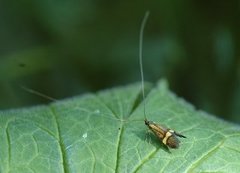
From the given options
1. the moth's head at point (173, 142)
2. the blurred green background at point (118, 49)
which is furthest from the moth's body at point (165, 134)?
the blurred green background at point (118, 49)

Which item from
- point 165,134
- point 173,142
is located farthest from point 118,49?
point 173,142

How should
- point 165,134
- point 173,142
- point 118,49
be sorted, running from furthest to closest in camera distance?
point 118,49, point 165,134, point 173,142

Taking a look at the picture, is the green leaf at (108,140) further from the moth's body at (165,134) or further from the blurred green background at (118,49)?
the blurred green background at (118,49)

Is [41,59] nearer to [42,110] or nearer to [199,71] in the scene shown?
[199,71]

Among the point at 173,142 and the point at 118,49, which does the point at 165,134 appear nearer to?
the point at 173,142

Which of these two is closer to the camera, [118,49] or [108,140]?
[108,140]

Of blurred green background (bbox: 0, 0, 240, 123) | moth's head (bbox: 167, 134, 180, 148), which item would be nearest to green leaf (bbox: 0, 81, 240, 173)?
moth's head (bbox: 167, 134, 180, 148)
